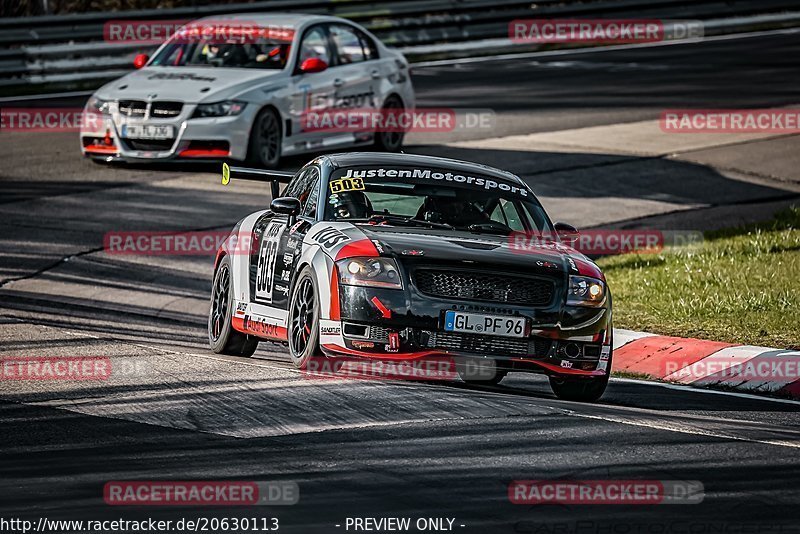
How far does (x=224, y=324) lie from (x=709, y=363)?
3434 millimetres

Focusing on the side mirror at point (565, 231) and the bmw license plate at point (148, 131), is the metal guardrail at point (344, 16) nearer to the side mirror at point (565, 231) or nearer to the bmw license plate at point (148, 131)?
the bmw license plate at point (148, 131)

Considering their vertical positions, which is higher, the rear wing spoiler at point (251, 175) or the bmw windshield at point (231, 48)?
the bmw windshield at point (231, 48)

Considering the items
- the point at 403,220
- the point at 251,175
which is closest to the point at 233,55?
the point at 251,175

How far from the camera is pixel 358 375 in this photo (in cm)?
919

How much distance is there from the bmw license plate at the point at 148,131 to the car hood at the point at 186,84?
12.5 inches

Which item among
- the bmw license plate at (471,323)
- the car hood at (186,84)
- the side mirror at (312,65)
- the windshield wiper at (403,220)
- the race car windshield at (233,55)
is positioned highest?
the race car windshield at (233,55)

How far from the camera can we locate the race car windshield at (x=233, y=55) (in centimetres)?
1873

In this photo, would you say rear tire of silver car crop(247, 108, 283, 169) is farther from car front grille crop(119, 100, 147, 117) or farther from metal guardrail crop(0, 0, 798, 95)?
metal guardrail crop(0, 0, 798, 95)

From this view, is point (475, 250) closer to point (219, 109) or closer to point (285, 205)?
point (285, 205)

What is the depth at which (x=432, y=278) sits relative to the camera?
9039mm

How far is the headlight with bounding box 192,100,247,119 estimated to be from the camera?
1750 centimetres

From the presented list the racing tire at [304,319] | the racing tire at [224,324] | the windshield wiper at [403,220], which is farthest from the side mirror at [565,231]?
the racing tire at [224,324]

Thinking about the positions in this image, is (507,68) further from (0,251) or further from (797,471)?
(797,471)

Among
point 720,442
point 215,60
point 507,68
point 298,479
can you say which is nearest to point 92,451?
point 298,479
